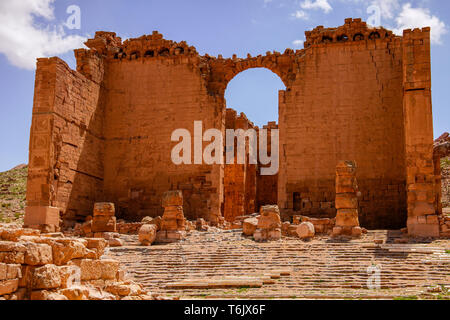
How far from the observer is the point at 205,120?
1970cm

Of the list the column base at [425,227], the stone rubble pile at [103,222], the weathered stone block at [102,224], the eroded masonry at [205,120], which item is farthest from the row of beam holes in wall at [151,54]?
the column base at [425,227]

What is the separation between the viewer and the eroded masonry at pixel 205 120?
1722cm

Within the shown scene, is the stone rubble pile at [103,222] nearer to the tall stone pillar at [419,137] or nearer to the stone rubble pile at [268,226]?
the stone rubble pile at [268,226]

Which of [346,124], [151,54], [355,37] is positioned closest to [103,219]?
[151,54]

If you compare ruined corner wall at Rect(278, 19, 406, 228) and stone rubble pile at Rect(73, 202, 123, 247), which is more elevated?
ruined corner wall at Rect(278, 19, 406, 228)

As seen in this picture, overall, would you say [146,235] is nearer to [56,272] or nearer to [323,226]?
[323,226]

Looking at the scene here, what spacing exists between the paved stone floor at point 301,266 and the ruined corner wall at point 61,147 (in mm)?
4169

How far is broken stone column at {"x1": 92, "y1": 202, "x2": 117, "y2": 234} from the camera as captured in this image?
1588cm

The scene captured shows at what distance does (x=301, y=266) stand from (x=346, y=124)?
27.9 ft

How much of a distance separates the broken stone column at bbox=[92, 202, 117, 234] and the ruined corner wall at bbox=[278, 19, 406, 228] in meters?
5.99

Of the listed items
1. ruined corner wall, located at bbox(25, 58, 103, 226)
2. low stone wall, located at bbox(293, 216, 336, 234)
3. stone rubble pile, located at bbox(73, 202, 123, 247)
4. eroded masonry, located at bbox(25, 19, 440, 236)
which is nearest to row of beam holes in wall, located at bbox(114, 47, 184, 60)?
eroded masonry, located at bbox(25, 19, 440, 236)

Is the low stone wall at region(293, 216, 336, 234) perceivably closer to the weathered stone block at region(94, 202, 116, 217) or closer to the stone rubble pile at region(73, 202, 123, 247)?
the stone rubble pile at region(73, 202, 123, 247)
